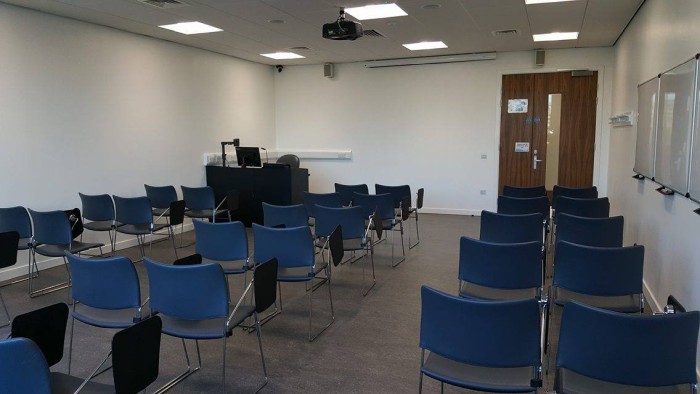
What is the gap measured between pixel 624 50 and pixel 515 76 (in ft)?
7.55

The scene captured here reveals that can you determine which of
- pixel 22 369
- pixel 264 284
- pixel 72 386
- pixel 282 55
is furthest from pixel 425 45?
pixel 22 369

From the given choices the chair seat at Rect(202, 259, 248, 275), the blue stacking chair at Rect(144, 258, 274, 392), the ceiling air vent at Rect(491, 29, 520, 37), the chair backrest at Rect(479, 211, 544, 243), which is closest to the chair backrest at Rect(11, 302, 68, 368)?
the blue stacking chair at Rect(144, 258, 274, 392)

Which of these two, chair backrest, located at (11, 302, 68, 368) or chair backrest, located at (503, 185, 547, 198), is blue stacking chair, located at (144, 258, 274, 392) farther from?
chair backrest, located at (503, 185, 547, 198)

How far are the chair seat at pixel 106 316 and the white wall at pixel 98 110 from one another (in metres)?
3.40

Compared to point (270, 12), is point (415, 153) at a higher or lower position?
lower

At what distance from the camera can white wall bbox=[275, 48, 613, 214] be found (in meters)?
9.45

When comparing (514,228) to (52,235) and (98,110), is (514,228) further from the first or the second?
(98,110)

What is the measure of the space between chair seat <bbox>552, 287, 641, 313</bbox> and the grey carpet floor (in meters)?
0.51

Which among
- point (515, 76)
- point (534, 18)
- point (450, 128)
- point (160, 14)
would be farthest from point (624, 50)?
point (160, 14)

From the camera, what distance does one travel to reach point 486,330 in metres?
2.22

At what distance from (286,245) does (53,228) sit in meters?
2.71

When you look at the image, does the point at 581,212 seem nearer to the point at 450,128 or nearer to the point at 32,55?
the point at 450,128

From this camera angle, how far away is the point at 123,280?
2982 millimetres

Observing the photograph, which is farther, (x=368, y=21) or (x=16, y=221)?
(x=368, y=21)
